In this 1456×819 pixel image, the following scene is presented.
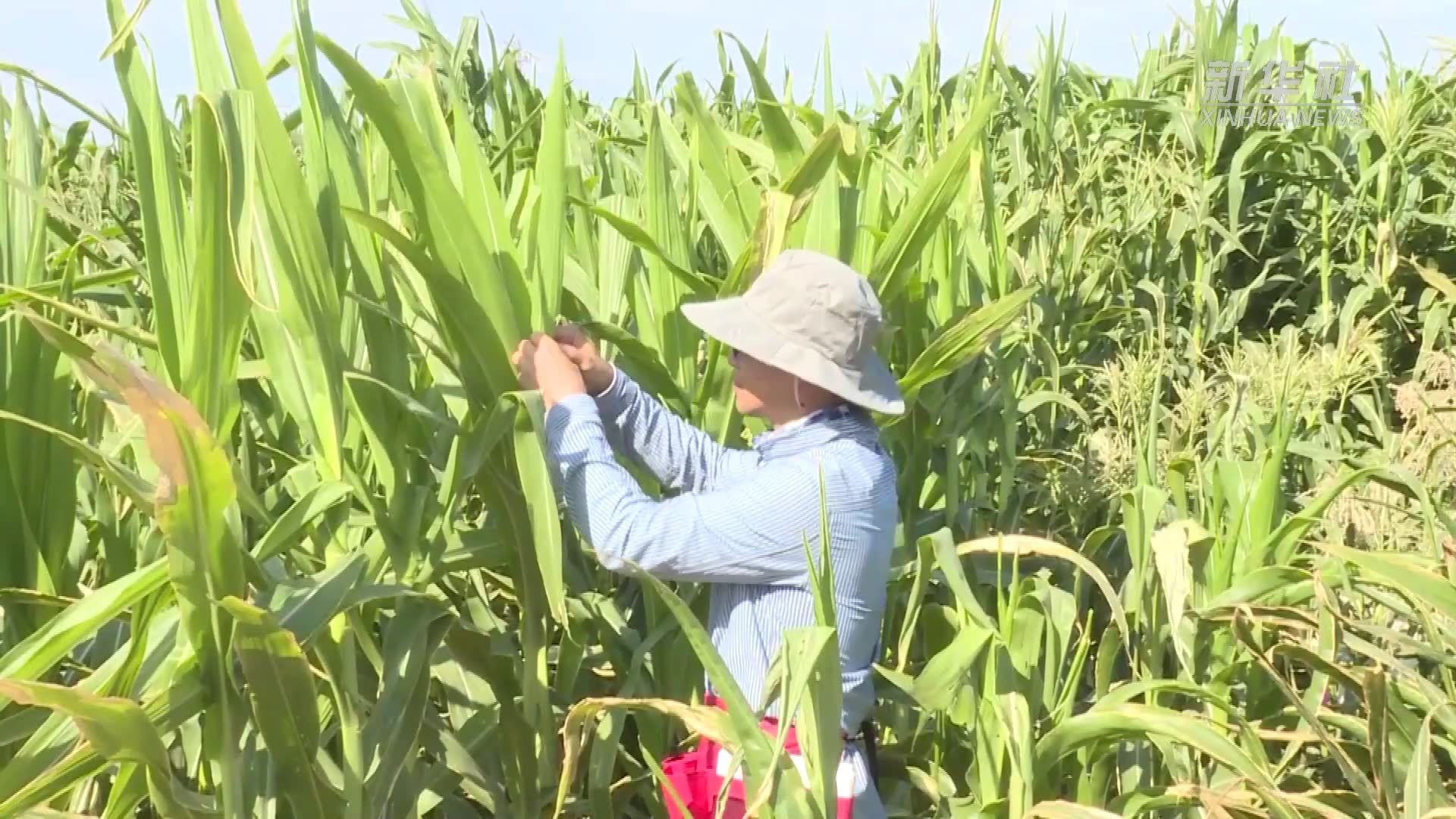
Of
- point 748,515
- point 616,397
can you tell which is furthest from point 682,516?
point 616,397

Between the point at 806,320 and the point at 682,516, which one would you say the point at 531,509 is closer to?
the point at 682,516

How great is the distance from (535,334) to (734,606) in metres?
0.36

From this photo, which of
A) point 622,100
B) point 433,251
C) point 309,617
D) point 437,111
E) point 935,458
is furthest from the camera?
point 622,100

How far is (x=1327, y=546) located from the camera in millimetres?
1210

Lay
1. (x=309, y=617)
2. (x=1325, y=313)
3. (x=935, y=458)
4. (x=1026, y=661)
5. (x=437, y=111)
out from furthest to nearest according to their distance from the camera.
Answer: (x=1325, y=313) → (x=935, y=458) → (x=1026, y=661) → (x=437, y=111) → (x=309, y=617)

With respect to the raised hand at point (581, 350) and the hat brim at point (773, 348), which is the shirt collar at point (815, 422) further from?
the raised hand at point (581, 350)

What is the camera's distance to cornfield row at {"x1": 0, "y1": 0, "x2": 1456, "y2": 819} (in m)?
0.89

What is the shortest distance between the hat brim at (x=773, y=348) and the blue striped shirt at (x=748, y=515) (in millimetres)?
49

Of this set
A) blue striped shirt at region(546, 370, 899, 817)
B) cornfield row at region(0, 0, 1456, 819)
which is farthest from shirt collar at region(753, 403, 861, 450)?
cornfield row at region(0, 0, 1456, 819)

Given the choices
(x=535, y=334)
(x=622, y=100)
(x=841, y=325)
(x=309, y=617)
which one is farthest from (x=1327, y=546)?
(x=622, y=100)

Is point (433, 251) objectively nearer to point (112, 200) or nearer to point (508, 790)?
point (508, 790)

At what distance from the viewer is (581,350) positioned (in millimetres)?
1200

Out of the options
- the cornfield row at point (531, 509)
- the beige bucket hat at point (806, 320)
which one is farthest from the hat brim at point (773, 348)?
the cornfield row at point (531, 509)

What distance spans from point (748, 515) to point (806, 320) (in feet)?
0.64
